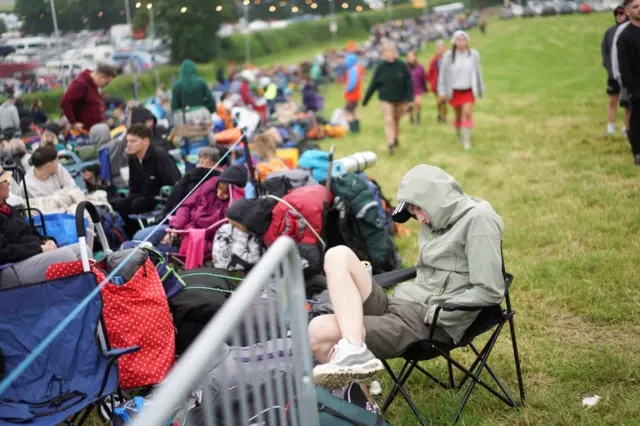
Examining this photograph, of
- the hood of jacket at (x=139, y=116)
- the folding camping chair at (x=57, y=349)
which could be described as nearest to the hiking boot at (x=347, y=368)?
the folding camping chair at (x=57, y=349)

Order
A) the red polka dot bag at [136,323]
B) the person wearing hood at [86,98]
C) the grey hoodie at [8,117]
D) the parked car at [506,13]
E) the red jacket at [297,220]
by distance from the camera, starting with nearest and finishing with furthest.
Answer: the red polka dot bag at [136,323], the red jacket at [297,220], the person wearing hood at [86,98], the grey hoodie at [8,117], the parked car at [506,13]

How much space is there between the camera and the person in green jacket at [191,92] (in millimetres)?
10445

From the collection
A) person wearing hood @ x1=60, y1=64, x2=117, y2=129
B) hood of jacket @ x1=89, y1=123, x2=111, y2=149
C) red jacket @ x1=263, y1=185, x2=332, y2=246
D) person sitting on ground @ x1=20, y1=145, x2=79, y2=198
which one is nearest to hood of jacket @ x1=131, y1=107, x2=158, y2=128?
hood of jacket @ x1=89, y1=123, x2=111, y2=149

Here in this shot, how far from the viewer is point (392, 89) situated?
11023 mm

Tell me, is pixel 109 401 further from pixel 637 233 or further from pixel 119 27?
pixel 119 27

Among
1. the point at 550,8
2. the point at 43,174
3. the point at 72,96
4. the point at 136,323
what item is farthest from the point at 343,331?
the point at 550,8

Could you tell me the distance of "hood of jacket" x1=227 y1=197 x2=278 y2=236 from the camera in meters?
5.33

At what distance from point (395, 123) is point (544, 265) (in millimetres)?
6238

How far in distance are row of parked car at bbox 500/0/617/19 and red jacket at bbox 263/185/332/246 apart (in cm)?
1060

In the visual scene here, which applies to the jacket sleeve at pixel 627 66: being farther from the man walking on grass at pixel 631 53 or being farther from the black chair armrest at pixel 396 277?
the black chair armrest at pixel 396 277

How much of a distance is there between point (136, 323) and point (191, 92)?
7.00 m

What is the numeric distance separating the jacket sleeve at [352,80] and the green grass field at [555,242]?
964 millimetres

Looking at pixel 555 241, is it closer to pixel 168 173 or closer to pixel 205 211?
pixel 205 211

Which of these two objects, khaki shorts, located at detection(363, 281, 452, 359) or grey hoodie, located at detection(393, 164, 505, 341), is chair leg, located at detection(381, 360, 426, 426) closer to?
khaki shorts, located at detection(363, 281, 452, 359)
